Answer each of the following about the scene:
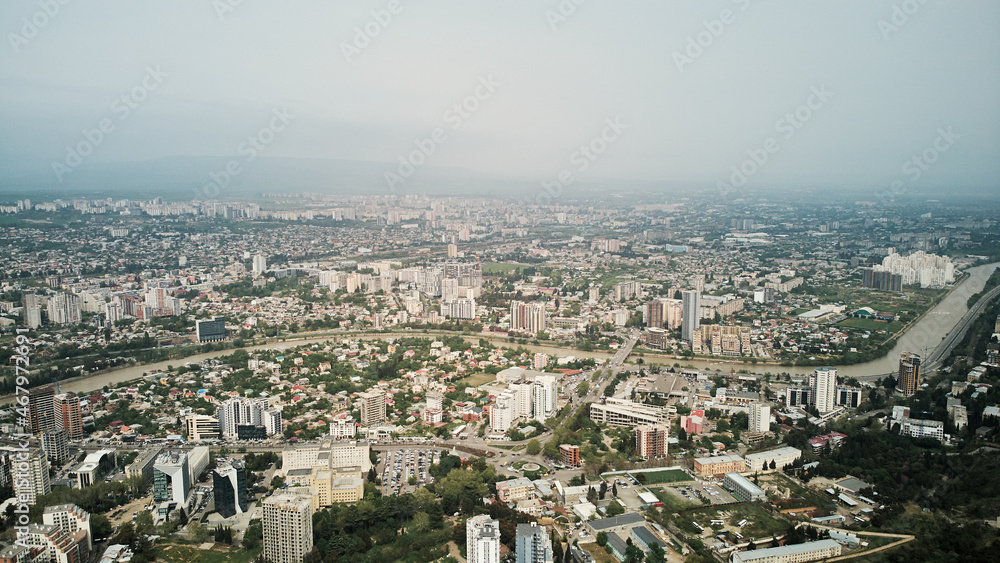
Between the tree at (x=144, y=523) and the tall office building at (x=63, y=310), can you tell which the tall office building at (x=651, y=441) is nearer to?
the tree at (x=144, y=523)

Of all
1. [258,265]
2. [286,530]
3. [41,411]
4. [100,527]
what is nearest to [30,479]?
[100,527]

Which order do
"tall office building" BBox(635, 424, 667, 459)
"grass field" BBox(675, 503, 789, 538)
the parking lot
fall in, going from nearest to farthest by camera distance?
"grass field" BBox(675, 503, 789, 538)
the parking lot
"tall office building" BBox(635, 424, 667, 459)

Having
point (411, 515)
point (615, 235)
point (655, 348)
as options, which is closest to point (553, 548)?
point (411, 515)

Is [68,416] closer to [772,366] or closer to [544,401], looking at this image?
[544,401]

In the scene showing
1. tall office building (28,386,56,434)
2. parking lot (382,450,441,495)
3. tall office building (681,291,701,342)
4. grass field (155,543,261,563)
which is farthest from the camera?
tall office building (681,291,701,342)

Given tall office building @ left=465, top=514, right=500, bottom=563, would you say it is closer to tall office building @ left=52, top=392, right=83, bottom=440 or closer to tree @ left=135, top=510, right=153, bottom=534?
tree @ left=135, top=510, right=153, bottom=534

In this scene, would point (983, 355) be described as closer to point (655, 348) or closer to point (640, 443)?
point (655, 348)

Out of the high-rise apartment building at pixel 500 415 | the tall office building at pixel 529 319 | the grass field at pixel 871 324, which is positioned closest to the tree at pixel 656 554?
the high-rise apartment building at pixel 500 415

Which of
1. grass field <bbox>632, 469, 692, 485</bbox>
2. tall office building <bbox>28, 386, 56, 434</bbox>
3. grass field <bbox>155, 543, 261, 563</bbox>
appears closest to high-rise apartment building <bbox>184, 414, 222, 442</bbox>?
tall office building <bbox>28, 386, 56, 434</bbox>
